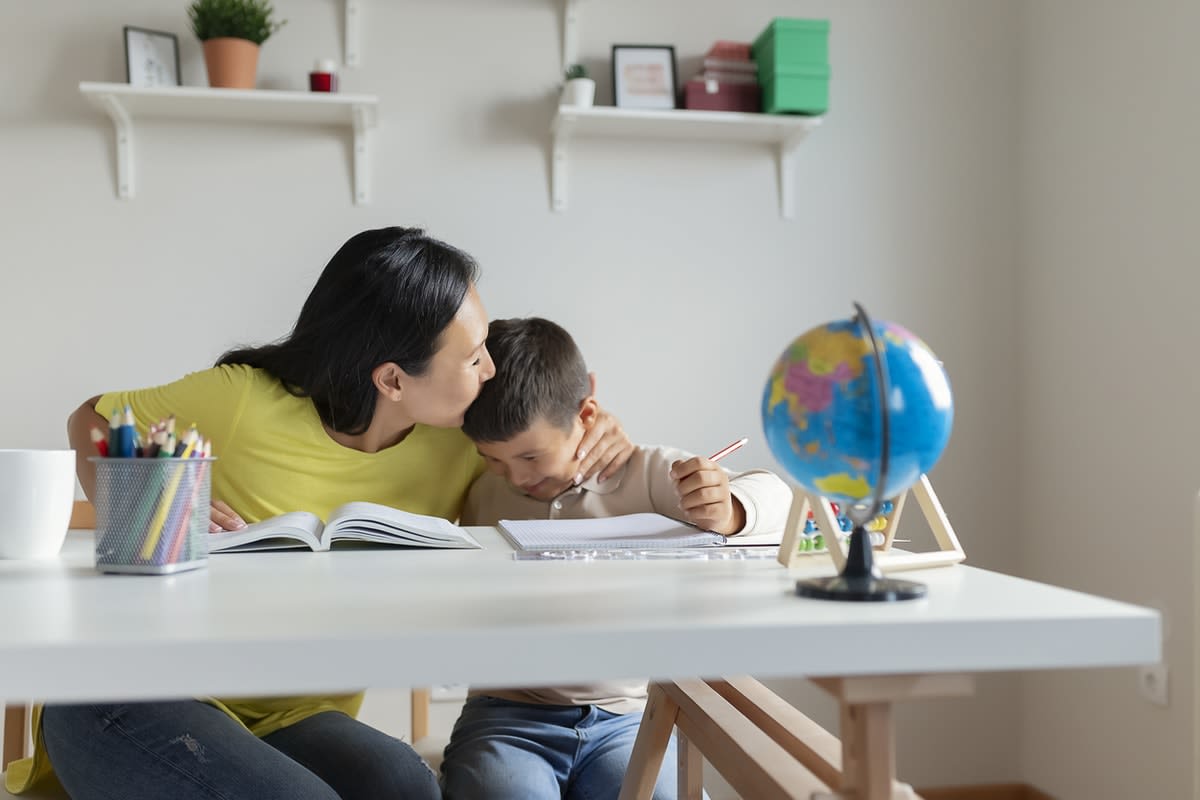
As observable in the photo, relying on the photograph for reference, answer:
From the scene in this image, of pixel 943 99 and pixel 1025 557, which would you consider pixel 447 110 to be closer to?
pixel 943 99

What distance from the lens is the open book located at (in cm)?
111

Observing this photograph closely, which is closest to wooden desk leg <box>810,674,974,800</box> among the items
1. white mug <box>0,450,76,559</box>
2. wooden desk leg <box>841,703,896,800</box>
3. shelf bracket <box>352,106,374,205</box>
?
wooden desk leg <box>841,703,896,800</box>

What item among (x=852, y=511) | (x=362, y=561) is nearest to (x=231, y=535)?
(x=362, y=561)

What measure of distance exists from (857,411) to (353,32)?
206 centimetres

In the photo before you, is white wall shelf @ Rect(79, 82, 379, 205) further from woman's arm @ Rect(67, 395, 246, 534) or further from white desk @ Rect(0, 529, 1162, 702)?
white desk @ Rect(0, 529, 1162, 702)

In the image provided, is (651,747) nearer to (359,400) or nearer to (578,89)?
(359,400)

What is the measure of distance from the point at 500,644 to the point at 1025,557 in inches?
91.6

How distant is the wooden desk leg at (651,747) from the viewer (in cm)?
115

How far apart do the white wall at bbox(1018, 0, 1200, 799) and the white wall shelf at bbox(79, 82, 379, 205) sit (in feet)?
5.10

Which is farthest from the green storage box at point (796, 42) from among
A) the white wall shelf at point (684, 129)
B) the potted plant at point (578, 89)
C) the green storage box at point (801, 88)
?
the potted plant at point (578, 89)

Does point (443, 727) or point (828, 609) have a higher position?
point (828, 609)

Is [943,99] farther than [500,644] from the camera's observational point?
Yes

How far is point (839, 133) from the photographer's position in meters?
2.66

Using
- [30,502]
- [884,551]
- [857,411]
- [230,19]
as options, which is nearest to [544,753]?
[884,551]
